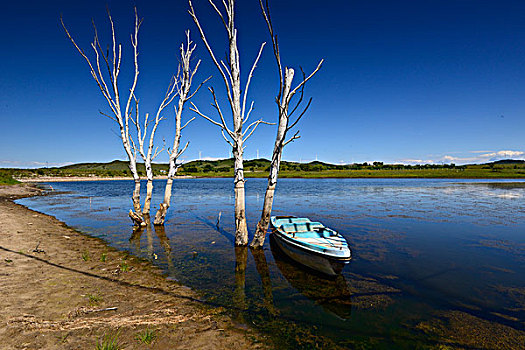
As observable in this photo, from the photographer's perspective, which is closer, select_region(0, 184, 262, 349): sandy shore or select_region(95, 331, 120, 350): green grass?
select_region(95, 331, 120, 350): green grass

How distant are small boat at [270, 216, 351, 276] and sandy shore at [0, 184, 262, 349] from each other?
4.40 metres

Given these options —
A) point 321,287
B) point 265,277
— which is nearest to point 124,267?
point 265,277

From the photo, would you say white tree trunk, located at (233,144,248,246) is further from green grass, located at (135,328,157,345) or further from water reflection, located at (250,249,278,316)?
green grass, located at (135,328,157,345)

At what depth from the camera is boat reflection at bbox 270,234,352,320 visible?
321 inches

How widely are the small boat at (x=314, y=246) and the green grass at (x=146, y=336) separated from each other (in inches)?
249

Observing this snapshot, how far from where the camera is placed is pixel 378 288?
9.60m

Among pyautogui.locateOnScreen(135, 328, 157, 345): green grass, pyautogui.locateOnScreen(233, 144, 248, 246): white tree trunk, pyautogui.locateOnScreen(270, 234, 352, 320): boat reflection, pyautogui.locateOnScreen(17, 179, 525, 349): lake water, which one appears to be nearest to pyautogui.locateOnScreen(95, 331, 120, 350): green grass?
pyautogui.locateOnScreen(135, 328, 157, 345): green grass

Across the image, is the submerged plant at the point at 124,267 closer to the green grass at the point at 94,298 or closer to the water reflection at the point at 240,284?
the green grass at the point at 94,298

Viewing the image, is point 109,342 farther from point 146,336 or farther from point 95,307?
point 95,307

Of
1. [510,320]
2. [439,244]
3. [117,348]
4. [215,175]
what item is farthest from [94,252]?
[215,175]

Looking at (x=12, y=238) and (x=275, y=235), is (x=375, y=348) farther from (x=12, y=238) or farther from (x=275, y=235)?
(x=12, y=238)

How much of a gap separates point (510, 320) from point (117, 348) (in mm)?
10559

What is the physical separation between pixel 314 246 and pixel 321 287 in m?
1.51

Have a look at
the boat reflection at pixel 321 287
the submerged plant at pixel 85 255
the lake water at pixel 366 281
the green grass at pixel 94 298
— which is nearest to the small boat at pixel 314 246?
the boat reflection at pixel 321 287
